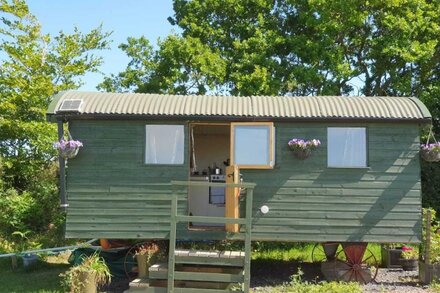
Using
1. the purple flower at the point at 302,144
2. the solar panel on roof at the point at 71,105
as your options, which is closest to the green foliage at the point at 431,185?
the purple flower at the point at 302,144

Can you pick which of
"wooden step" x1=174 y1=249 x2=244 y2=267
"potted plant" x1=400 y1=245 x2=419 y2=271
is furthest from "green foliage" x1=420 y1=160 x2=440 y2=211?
"wooden step" x1=174 y1=249 x2=244 y2=267

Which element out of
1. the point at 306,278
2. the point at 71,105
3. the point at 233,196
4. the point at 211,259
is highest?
the point at 71,105

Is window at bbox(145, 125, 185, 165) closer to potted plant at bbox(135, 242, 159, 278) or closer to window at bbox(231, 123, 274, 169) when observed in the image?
window at bbox(231, 123, 274, 169)

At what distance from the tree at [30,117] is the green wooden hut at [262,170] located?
6.16 meters

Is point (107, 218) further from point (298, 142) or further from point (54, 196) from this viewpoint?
point (54, 196)

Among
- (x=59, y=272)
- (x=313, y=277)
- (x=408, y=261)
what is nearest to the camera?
(x=313, y=277)

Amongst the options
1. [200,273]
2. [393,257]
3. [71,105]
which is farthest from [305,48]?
[200,273]

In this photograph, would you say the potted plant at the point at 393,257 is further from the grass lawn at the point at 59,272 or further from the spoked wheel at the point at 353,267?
the spoked wheel at the point at 353,267

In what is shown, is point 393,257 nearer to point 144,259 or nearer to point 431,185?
point 431,185

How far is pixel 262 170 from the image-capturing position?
9.40m

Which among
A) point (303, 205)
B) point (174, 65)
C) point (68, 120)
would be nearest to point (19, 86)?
point (174, 65)

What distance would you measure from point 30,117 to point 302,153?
1006 cm

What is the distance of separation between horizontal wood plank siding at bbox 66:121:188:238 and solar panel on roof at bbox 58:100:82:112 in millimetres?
332

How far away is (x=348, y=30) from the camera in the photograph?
17.7 metres
